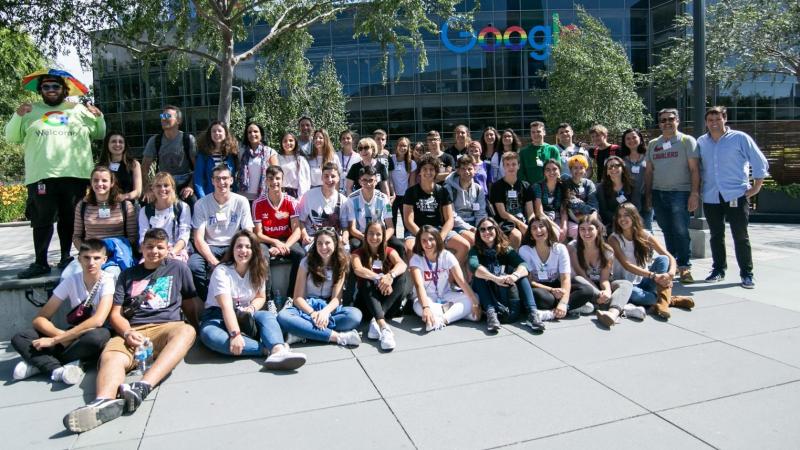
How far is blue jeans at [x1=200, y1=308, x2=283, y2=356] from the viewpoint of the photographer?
184 inches

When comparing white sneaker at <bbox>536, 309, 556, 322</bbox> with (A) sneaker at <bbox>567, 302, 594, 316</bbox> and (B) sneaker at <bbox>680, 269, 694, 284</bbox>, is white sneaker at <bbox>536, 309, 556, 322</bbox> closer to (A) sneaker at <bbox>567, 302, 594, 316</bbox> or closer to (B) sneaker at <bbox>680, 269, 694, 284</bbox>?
(A) sneaker at <bbox>567, 302, 594, 316</bbox>

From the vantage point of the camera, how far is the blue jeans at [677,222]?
6.91 metres

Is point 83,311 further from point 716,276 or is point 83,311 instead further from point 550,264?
point 716,276

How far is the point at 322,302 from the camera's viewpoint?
5301mm

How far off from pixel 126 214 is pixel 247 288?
5.16ft

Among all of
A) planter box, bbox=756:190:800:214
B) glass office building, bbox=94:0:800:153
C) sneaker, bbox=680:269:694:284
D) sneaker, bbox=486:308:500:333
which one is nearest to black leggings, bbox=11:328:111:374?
sneaker, bbox=486:308:500:333

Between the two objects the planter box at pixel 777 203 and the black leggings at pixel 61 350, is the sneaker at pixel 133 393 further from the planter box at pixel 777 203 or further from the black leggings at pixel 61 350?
the planter box at pixel 777 203

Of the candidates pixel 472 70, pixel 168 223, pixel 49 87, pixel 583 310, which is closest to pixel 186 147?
pixel 168 223

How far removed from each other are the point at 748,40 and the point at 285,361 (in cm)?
1594

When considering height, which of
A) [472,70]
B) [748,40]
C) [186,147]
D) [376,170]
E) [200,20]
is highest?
[472,70]

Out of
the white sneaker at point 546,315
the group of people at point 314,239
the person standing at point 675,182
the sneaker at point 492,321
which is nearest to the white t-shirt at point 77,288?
the group of people at point 314,239

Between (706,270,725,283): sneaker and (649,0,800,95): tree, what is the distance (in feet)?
32.8

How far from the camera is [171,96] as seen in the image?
38281mm

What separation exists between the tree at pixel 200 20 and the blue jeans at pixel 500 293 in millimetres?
4676
